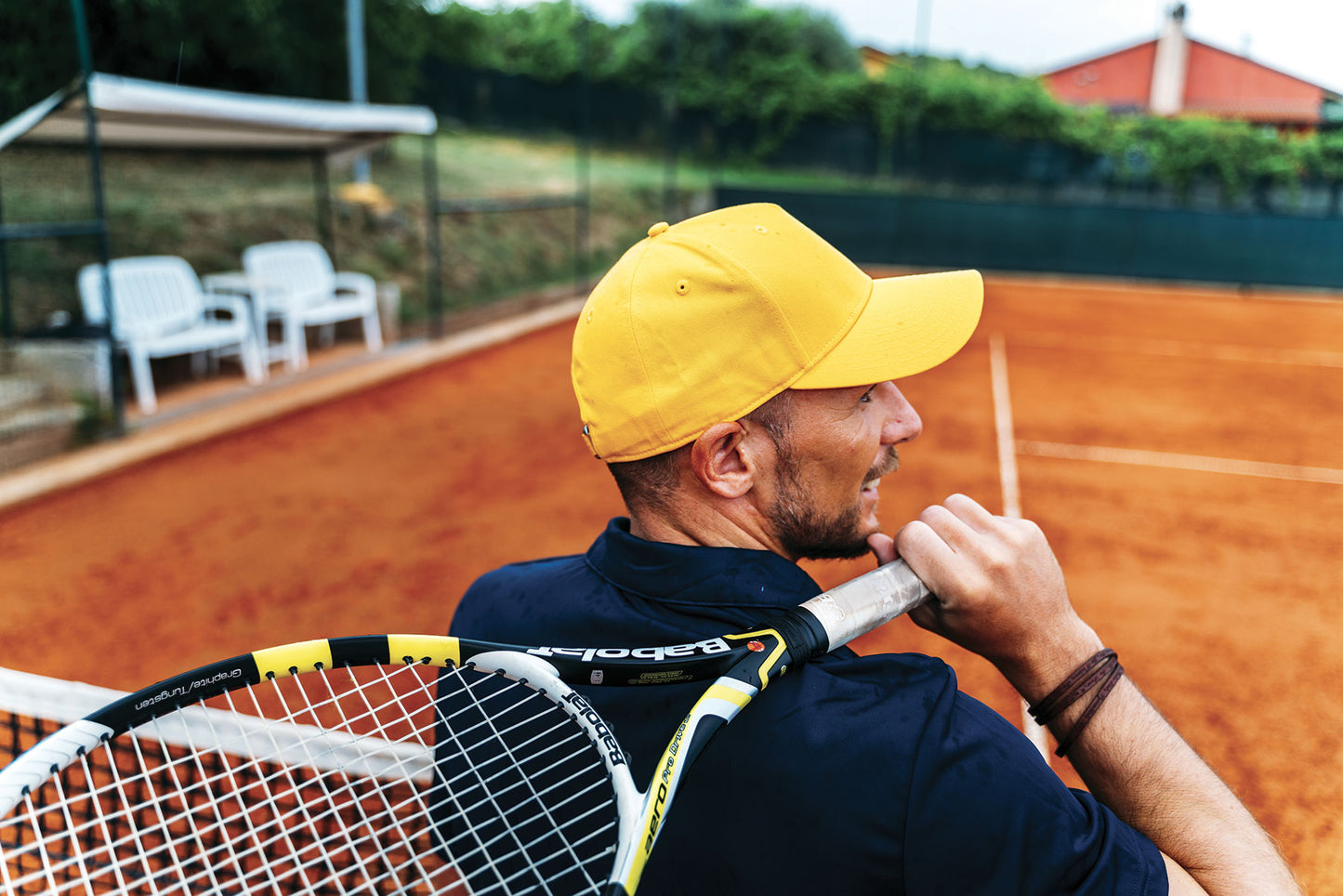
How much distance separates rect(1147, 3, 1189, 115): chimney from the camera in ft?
65.2

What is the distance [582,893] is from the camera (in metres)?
1.02

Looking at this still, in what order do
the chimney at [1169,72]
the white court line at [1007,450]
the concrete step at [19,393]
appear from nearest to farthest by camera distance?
the white court line at [1007,450] < the concrete step at [19,393] < the chimney at [1169,72]

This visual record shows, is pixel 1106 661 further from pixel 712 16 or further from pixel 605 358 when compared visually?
pixel 712 16

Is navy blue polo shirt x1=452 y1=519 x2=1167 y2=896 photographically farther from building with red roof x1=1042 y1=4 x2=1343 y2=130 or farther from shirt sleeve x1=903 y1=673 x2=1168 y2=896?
building with red roof x1=1042 y1=4 x2=1343 y2=130

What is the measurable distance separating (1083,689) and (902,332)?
545mm

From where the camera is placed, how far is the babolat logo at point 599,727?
1139 millimetres

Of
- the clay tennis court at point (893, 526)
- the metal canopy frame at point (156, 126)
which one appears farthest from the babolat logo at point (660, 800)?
the metal canopy frame at point (156, 126)

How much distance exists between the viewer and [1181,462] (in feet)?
23.7

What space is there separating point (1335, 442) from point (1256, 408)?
47.2 inches

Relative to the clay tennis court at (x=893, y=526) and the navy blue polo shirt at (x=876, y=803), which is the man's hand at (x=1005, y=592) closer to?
the navy blue polo shirt at (x=876, y=803)

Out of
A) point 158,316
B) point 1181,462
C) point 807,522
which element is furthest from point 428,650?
point 158,316

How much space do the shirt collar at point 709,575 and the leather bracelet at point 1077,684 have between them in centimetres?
35

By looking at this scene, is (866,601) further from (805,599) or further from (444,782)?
(444,782)

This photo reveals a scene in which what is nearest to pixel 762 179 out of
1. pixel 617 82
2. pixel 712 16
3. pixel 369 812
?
pixel 617 82
